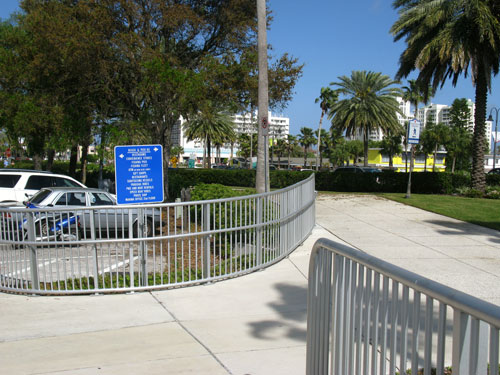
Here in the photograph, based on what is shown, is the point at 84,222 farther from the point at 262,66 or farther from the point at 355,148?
the point at 355,148

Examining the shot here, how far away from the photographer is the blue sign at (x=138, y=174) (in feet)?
23.7

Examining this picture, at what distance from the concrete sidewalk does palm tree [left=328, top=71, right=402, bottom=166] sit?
3005cm

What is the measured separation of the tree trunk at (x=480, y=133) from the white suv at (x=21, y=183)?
18643 millimetres

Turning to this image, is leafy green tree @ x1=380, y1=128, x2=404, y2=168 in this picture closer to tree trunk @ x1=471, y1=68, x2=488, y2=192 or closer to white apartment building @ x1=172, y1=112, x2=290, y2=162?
white apartment building @ x1=172, y1=112, x2=290, y2=162

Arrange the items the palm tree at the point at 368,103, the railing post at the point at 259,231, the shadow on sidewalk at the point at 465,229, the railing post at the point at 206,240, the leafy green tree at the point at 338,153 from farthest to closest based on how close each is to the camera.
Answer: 1. the leafy green tree at the point at 338,153
2. the palm tree at the point at 368,103
3. the shadow on sidewalk at the point at 465,229
4. the railing post at the point at 259,231
5. the railing post at the point at 206,240

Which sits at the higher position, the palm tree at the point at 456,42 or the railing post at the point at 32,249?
the palm tree at the point at 456,42

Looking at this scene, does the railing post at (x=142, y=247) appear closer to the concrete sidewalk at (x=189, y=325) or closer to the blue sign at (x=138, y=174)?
the concrete sidewalk at (x=189, y=325)

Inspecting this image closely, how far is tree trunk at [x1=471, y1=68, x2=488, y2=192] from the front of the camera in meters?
21.7

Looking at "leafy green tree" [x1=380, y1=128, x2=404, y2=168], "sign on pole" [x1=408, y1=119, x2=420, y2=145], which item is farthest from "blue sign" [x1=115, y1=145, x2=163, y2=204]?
"leafy green tree" [x1=380, y1=128, x2=404, y2=168]

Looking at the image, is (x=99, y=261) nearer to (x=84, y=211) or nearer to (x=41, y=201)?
(x=84, y=211)

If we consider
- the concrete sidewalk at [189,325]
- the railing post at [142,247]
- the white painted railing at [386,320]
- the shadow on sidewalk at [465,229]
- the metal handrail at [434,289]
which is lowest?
the shadow on sidewalk at [465,229]

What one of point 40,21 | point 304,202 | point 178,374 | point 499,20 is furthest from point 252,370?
point 499,20

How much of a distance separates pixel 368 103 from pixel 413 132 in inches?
790

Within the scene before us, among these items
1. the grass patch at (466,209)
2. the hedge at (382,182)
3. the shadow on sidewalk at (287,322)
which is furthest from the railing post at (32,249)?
the hedge at (382,182)
